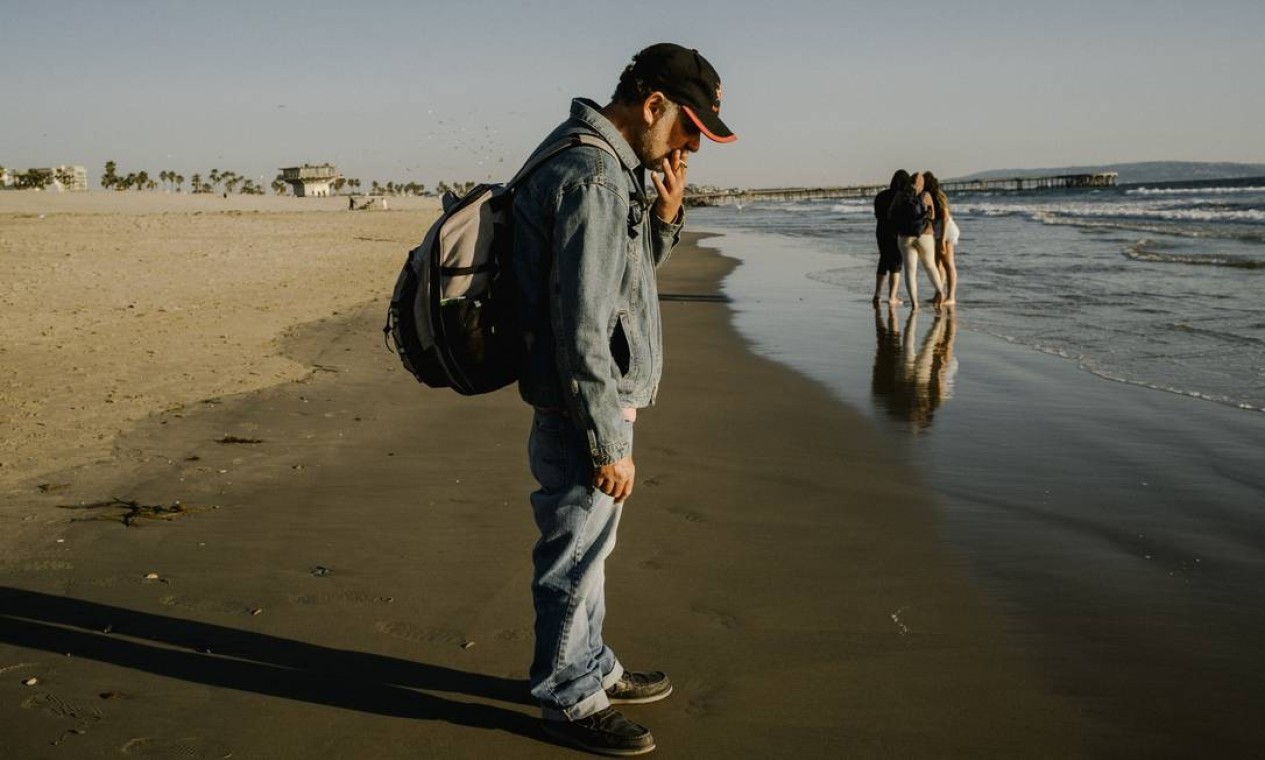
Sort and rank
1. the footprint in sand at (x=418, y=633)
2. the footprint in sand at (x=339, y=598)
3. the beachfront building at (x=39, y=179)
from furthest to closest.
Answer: the beachfront building at (x=39, y=179), the footprint in sand at (x=339, y=598), the footprint in sand at (x=418, y=633)

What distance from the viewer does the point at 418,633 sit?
10.7 feet

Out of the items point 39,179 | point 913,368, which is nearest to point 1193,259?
point 913,368

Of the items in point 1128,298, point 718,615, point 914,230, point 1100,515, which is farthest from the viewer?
point 1128,298

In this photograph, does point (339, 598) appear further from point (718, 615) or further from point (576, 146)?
point (576, 146)

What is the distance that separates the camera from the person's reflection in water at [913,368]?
6.70 metres

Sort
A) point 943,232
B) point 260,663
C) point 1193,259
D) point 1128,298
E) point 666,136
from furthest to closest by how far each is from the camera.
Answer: point 1193,259
point 1128,298
point 943,232
point 260,663
point 666,136

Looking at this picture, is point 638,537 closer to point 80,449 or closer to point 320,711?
point 320,711

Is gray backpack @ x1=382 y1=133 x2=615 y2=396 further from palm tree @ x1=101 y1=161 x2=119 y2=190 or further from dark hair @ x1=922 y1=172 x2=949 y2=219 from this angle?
palm tree @ x1=101 y1=161 x2=119 y2=190

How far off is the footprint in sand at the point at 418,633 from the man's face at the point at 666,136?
1.64 metres

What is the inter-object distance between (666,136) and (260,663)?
6.47ft

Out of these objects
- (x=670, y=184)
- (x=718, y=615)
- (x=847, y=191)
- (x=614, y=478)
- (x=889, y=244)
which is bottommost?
(x=718, y=615)

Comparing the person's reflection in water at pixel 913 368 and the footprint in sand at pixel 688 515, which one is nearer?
the footprint in sand at pixel 688 515

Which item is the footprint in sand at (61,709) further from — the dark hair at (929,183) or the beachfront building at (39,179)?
the beachfront building at (39,179)

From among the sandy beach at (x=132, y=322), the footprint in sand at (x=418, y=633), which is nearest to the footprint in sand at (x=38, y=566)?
the sandy beach at (x=132, y=322)
